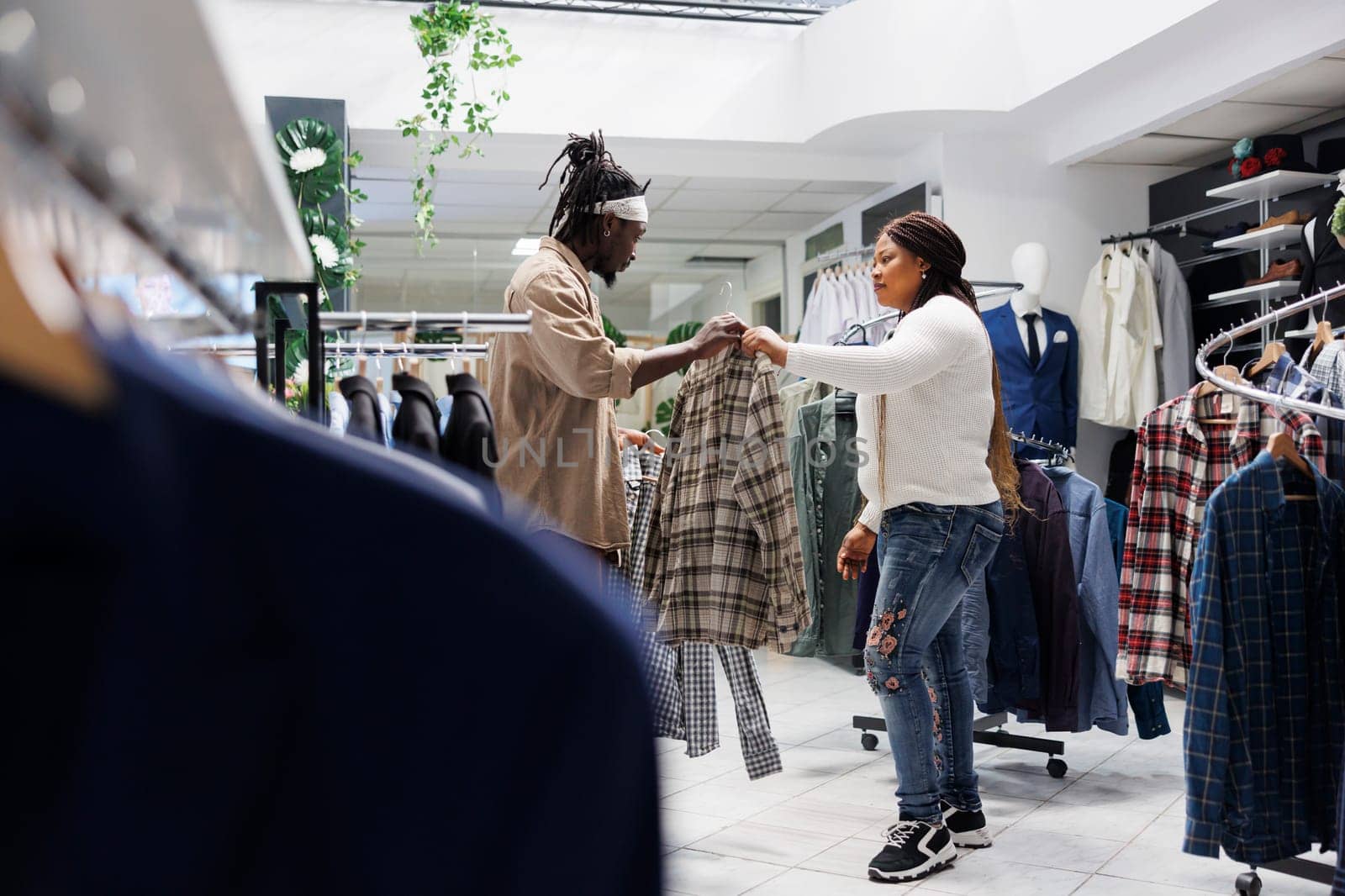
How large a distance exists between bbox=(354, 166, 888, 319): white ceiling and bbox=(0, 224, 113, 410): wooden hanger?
5834 millimetres

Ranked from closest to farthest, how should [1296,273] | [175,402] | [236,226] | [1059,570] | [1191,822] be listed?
[175,402] → [236,226] → [1191,822] → [1059,570] → [1296,273]

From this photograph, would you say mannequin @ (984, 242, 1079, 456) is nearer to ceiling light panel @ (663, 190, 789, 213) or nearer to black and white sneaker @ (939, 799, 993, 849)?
ceiling light panel @ (663, 190, 789, 213)

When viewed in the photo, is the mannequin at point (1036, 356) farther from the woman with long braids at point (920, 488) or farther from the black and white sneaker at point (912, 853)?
the black and white sneaker at point (912, 853)

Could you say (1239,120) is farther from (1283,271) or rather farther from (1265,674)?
(1265,674)

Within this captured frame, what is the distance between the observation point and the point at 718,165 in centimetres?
612

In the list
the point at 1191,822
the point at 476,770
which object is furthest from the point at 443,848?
the point at 1191,822

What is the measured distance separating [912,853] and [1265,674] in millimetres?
943

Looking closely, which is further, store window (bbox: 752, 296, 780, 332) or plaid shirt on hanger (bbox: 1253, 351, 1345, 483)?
store window (bbox: 752, 296, 780, 332)

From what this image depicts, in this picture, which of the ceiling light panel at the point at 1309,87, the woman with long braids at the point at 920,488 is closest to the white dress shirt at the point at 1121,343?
the ceiling light panel at the point at 1309,87

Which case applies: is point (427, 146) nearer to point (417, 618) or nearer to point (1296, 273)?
point (1296, 273)

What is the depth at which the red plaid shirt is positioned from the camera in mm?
2736

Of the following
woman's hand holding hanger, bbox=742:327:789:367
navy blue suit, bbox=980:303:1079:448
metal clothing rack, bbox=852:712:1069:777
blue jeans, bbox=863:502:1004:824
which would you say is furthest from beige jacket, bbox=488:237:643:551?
navy blue suit, bbox=980:303:1079:448

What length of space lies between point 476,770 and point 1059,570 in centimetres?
326

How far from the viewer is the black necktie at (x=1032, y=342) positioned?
18.5 feet
